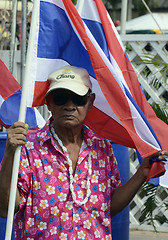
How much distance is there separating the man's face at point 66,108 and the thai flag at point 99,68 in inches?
11.4

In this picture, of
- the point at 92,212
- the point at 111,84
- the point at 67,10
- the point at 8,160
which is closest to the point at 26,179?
the point at 8,160

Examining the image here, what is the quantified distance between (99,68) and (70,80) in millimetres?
279

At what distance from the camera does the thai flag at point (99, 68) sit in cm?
324

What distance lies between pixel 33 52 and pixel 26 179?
0.79m

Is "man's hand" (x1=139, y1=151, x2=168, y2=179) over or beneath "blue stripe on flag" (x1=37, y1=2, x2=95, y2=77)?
beneath

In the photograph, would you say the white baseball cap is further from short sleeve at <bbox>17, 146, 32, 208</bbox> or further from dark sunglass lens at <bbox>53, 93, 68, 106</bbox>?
short sleeve at <bbox>17, 146, 32, 208</bbox>

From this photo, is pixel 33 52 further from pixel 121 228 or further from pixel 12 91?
pixel 121 228

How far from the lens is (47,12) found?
131 inches

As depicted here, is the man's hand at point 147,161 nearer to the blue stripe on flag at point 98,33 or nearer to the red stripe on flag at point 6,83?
the blue stripe on flag at point 98,33

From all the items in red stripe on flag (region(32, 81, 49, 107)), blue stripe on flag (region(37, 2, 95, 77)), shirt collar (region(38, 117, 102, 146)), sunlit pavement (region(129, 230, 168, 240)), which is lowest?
sunlit pavement (region(129, 230, 168, 240))

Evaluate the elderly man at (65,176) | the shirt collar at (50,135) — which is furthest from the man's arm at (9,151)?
the shirt collar at (50,135)

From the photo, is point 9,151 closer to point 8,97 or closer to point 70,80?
point 70,80

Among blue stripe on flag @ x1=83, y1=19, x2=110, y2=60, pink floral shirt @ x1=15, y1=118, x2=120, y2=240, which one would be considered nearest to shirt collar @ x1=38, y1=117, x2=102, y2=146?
pink floral shirt @ x1=15, y1=118, x2=120, y2=240

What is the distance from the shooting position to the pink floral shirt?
9.48ft
